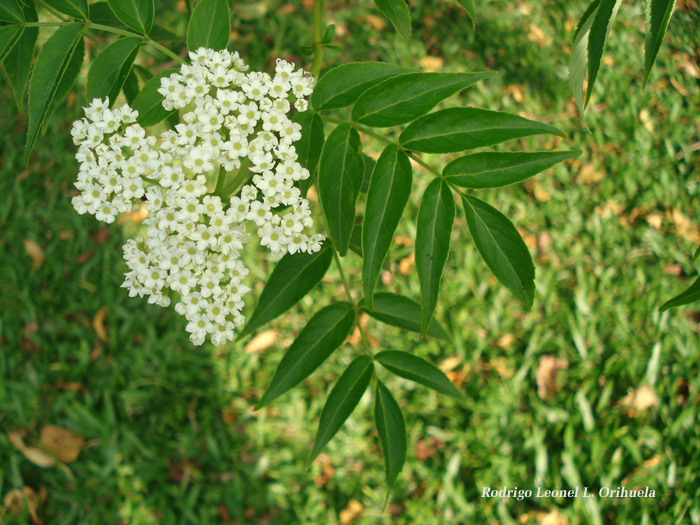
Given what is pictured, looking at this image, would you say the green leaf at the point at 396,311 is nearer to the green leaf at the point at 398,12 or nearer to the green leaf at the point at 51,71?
the green leaf at the point at 398,12

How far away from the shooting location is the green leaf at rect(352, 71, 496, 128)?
3.74ft

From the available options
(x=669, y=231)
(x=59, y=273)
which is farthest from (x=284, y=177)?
(x=669, y=231)

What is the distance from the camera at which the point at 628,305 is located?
321 cm

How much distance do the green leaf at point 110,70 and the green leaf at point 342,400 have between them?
3.11 ft

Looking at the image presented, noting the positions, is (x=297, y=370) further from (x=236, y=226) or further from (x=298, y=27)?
(x=298, y=27)

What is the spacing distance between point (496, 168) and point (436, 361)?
81.2 inches

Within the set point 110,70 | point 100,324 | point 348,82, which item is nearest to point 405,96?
point 348,82

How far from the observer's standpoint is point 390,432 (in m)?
1.48

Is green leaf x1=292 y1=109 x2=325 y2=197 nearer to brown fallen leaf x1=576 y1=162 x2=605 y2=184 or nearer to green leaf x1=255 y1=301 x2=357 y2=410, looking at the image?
green leaf x1=255 y1=301 x2=357 y2=410

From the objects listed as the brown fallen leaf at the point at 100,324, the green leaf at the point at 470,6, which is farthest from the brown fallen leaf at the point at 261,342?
the green leaf at the point at 470,6

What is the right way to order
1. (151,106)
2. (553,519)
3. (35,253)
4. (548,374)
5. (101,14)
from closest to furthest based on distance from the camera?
(151,106)
(101,14)
(553,519)
(548,374)
(35,253)

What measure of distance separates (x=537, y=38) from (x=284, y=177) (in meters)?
3.65

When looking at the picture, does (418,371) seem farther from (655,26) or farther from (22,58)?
(22,58)

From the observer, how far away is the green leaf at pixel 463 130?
1119 mm
